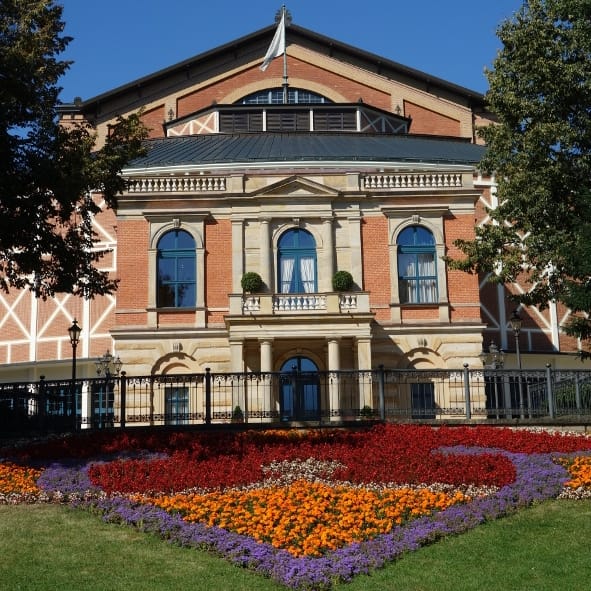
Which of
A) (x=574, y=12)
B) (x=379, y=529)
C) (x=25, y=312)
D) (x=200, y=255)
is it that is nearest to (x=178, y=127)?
(x=25, y=312)

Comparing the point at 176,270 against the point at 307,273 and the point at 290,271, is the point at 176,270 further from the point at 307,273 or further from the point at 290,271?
the point at 307,273

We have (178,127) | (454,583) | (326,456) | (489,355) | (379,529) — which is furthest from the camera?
(178,127)

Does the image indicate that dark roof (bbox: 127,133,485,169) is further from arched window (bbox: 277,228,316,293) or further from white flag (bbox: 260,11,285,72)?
arched window (bbox: 277,228,316,293)

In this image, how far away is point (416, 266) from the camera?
3244cm

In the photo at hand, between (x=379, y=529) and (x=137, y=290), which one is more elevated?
(x=137, y=290)

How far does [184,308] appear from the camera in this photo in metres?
31.8

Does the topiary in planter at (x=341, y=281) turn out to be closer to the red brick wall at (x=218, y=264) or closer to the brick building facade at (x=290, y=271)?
the brick building facade at (x=290, y=271)

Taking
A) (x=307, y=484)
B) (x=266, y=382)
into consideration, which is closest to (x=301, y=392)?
(x=266, y=382)

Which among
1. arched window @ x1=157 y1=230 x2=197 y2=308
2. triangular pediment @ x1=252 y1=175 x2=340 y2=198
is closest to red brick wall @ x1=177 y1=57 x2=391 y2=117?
triangular pediment @ x1=252 y1=175 x2=340 y2=198

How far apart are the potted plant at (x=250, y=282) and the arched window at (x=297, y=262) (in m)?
1.16

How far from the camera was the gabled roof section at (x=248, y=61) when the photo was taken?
50.4m

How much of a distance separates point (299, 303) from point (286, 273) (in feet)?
7.03

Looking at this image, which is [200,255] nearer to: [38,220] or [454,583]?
[38,220]

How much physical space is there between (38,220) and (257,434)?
6773mm
